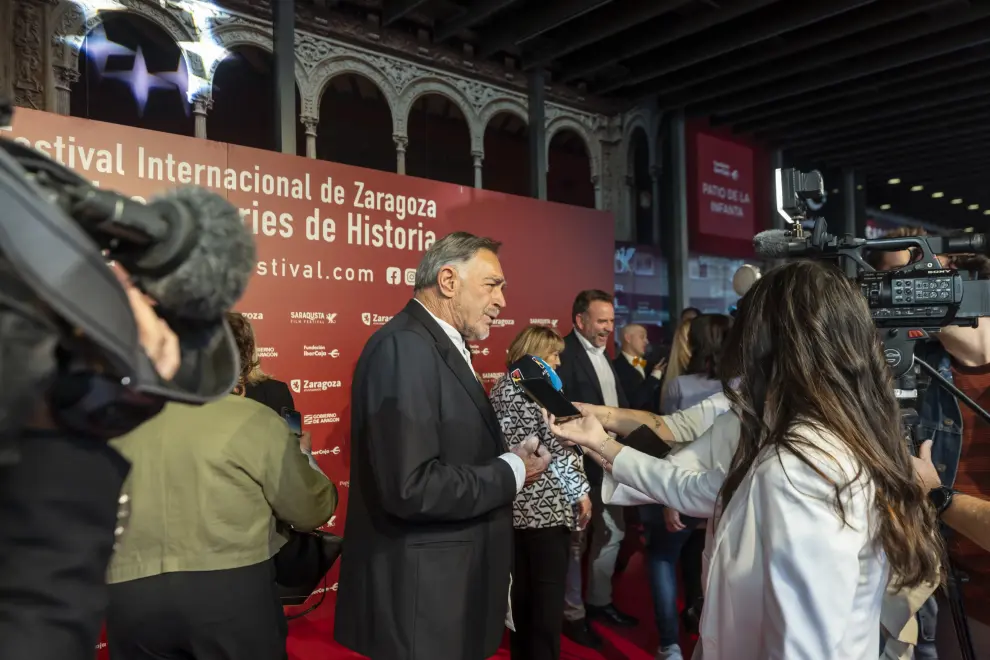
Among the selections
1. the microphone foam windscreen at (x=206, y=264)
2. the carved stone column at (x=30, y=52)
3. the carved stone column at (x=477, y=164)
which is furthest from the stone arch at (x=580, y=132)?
the microphone foam windscreen at (x=206, y=264)

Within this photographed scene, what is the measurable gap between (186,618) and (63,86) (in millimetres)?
2935

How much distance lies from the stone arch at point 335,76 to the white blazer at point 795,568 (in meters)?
3.84

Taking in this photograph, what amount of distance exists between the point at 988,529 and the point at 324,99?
13.5 ft

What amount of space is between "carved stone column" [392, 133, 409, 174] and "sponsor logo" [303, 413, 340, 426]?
6.17ft

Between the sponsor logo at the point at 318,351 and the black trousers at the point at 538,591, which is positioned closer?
the black trousers at the point at 538,591

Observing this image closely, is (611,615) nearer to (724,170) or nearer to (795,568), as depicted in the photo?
(795,568)

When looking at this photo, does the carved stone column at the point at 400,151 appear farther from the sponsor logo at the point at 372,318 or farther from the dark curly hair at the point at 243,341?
the dark curly hair at the point at 243,341

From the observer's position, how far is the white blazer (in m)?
1.02

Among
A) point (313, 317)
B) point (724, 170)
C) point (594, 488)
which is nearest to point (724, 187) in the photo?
point (724, 170)

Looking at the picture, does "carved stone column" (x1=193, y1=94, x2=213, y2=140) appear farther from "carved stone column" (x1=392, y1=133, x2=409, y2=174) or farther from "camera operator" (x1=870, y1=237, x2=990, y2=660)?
"camera operator" (x1=870, y1=237, x2=990, y2=660)

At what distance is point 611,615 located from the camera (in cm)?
350

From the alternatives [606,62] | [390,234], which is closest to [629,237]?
[606,62]

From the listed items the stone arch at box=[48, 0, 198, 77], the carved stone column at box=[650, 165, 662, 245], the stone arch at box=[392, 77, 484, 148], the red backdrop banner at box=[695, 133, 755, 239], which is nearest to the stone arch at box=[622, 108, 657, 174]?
the carved stone column at box=[650, 165, 662, 245]

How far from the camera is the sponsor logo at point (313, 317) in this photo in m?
3.46
